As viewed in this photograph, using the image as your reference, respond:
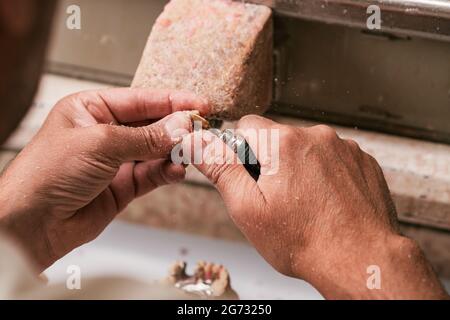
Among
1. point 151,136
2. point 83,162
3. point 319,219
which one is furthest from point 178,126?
point 319,219

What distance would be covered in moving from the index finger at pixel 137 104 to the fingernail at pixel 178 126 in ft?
0.19

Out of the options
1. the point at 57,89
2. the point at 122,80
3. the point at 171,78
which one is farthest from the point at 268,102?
the point at 57,89

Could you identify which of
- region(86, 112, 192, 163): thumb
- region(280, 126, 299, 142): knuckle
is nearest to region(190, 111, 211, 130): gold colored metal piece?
region(86, 112, 192, 163): thumb

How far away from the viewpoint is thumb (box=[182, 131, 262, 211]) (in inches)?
37.9

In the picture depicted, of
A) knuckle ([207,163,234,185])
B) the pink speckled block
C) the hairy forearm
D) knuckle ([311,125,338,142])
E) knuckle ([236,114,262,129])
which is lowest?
the hairy forearm

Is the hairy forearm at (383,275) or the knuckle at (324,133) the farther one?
the knuckle at (324,133)

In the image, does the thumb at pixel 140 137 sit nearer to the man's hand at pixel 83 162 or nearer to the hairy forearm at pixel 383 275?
the man's hand at pixel 83 162

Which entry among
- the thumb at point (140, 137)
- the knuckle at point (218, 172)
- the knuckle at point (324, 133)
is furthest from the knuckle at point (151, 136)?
the knuckle at point (324, 133)

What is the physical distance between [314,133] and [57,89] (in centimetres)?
70

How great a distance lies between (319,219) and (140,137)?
1.01 feet

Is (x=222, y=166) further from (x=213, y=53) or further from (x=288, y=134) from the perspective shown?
(x=213, y=53)

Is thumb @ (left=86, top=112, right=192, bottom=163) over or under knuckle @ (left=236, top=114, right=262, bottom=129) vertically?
under

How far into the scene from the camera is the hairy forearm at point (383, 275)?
2.95 ft

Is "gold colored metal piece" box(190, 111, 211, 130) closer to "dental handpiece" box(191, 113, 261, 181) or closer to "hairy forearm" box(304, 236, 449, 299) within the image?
"dental handpiece" box(191, 113, 261, 181)
